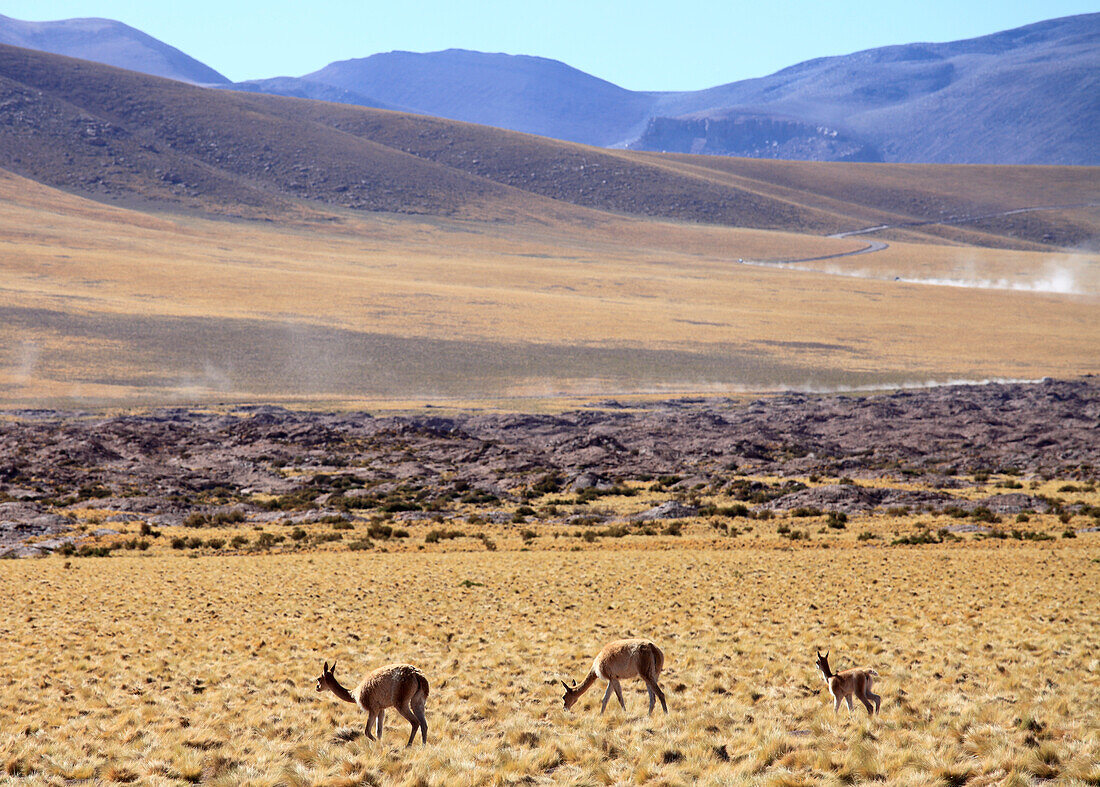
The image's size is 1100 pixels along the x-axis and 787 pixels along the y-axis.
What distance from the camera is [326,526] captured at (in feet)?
101

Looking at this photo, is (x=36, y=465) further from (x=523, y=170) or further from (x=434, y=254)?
(x=523, y=170)

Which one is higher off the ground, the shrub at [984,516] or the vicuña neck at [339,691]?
the vicuña neck at [339,691]

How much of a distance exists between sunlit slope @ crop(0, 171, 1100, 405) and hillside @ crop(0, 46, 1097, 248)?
16.1 m

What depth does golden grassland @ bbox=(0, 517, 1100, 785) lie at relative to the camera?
7262mm

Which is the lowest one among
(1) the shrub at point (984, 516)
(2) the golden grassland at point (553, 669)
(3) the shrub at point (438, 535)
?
(3) the shrub at point (438, 535)

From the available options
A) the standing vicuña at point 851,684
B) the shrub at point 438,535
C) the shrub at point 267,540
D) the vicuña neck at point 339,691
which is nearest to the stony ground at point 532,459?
the shrub at point 438,535

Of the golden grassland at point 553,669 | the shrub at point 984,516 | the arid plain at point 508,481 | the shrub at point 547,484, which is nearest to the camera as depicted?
the golden grassland at point 553,669

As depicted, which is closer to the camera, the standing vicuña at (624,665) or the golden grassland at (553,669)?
the golden grassland at (553,669)

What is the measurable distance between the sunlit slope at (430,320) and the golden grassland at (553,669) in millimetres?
49367

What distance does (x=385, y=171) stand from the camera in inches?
6102

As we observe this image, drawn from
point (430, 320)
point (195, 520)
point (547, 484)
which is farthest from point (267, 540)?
point (430, 320)

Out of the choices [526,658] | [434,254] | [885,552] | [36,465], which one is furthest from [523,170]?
[526,658]

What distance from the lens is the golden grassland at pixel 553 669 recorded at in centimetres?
726

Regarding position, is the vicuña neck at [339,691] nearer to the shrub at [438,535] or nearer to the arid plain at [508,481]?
the arid plain at [508,481]
